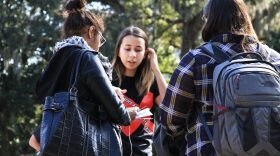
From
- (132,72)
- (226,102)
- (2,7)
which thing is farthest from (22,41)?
(226,102)

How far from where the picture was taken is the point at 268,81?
8.98 feet

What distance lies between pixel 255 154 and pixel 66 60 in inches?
46.7

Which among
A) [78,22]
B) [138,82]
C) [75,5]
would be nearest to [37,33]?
[138,82]

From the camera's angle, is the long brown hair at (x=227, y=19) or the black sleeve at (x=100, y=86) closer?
the long brown hair at (x=227, y=19)

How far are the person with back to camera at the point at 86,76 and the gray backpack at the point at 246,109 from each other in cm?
64

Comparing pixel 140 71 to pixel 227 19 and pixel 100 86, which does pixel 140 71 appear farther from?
pixel 227 19

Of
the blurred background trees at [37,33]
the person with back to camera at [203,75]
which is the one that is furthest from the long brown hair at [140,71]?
the blurred background trees at [37,33]

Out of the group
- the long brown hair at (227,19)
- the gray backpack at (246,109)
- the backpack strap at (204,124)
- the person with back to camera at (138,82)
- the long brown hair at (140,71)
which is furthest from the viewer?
the long brown hair at (140,71)

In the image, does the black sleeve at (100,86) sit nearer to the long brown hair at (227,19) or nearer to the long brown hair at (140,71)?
the long brown hair at (227,19)

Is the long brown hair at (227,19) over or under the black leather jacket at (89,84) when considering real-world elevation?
over

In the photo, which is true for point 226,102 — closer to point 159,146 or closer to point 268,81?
point 268,81

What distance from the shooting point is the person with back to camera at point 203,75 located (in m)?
2.93

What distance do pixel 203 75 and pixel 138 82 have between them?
144 cm

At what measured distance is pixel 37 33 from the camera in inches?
489
